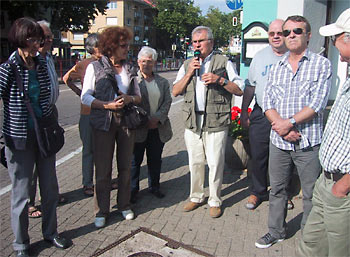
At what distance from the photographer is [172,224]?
370cm

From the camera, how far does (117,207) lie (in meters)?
4.00

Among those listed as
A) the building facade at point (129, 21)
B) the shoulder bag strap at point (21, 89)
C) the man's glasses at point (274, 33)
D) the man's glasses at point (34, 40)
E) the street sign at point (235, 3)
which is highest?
the building facade at point (129, 21)

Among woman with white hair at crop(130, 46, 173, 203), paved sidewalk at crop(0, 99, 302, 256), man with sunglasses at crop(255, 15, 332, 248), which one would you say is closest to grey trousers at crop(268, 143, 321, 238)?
man with sunglasses at crop(255, 15, 332, 248)

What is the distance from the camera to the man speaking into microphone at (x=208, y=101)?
3.72 metres

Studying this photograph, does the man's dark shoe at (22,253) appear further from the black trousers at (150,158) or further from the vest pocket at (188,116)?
the vest pocket at (188,116)

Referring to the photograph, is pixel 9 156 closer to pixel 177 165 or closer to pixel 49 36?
pixel 49 36

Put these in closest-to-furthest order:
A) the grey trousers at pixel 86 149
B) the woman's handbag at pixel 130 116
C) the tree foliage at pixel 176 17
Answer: the woman's handbag at pixel 130 116, the grey trousers at pixel 86 149, the tree foliage at pixel 176 17

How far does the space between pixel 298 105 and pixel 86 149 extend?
272 centimetres

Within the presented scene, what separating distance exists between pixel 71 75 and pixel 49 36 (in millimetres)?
729

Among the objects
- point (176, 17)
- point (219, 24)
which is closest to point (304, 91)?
point (176, 17)

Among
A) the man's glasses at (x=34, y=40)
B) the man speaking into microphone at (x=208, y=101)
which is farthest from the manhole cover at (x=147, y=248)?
the man's glasses at (x=34, y=40)

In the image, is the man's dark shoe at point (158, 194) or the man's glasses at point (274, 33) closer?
the man's glasses at point (274, 33)

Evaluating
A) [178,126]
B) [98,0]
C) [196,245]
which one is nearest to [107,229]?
[196,245]

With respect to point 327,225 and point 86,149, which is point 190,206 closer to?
point 86,149
